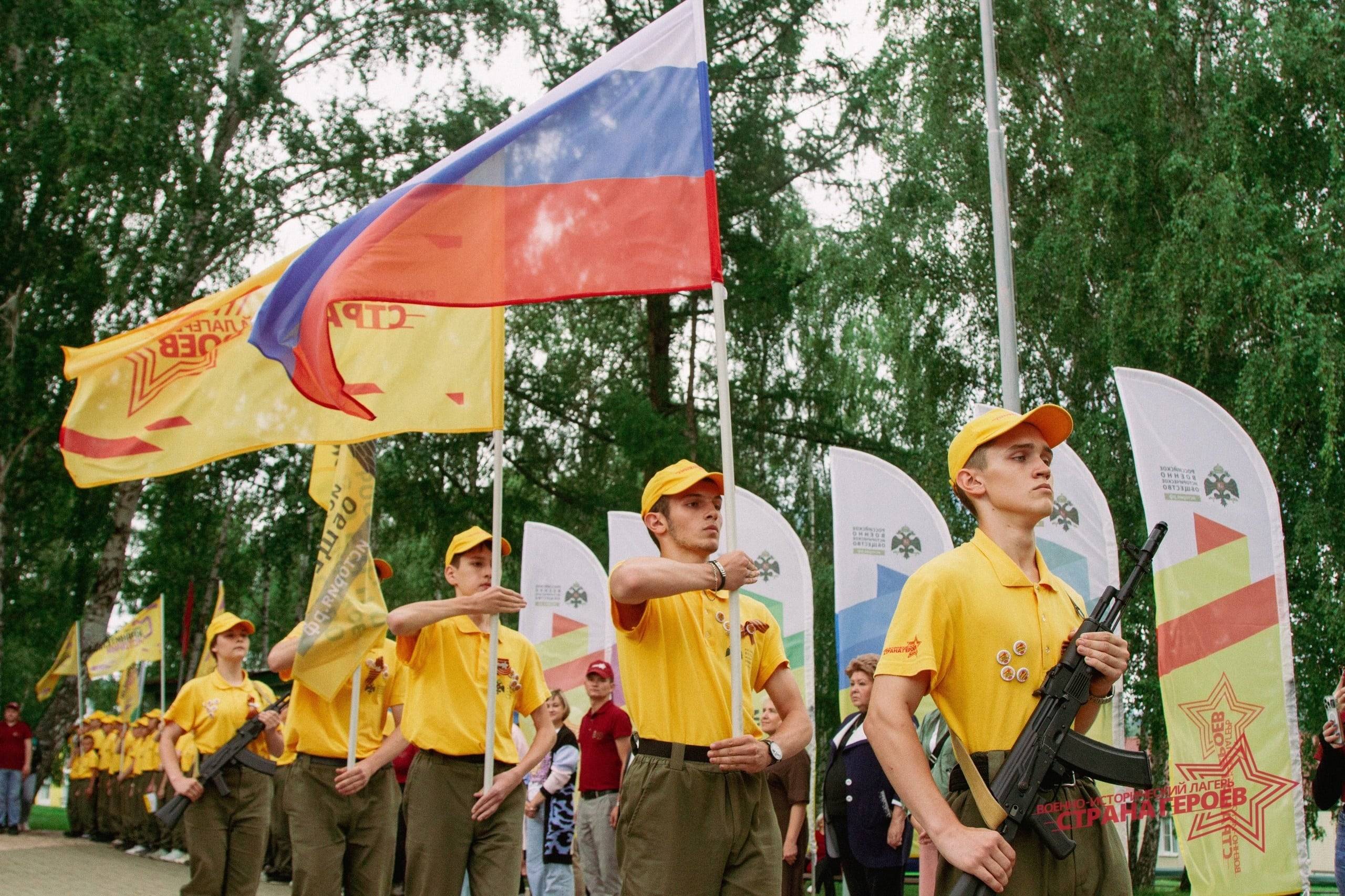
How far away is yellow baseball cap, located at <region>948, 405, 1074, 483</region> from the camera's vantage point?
415 cm

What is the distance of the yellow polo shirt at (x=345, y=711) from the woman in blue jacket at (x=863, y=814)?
3.05 metres

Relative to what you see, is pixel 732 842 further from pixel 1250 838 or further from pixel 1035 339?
pixel 1035 339

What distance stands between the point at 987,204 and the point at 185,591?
23.1 metres

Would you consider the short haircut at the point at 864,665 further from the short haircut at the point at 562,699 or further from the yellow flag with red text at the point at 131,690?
the yellow flag with red text at the point at 131,690

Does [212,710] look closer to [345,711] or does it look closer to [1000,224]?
[345,711]

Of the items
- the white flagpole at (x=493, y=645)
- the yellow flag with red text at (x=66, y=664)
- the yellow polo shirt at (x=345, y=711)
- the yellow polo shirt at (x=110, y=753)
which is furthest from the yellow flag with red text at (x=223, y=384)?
the yellow flag with red text at (x=66, y=664)

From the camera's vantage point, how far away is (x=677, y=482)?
5707 millimetres

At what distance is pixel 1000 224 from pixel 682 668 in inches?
313

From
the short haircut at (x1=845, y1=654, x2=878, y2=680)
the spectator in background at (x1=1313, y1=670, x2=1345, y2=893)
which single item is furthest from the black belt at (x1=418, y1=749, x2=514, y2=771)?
the spectator in background at (x1=1313, y1=670, x2=1345, y2=893)

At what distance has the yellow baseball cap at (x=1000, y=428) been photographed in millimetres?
4152

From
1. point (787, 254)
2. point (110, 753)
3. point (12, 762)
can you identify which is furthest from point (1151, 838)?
point (12, 762)

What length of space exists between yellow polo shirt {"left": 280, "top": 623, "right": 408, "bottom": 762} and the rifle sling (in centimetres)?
488

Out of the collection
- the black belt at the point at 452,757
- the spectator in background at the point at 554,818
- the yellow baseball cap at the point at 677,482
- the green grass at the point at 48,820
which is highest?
the yellow baseball cap at the point at 677,482

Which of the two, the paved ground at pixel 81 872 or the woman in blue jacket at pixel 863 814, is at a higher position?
the woman in blue jacket at pixel 863 814
